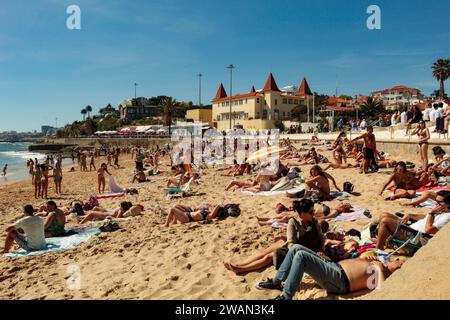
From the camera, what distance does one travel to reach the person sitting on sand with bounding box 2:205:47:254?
247 inches

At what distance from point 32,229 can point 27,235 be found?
13 centimetres

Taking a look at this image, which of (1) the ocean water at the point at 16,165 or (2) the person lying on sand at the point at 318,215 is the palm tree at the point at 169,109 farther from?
(2) the person lying on sand at the point at 318,215

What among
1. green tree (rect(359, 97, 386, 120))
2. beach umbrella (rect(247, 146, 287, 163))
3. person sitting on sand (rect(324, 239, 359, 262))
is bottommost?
person sitting on sand (rect(324, 239, 359, 262))

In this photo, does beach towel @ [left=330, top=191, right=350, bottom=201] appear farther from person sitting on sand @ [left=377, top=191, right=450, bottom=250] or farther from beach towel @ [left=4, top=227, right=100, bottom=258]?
beach towel @ [left=4, top=227, right=100, bottom=258]

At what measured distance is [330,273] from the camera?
3.54 m

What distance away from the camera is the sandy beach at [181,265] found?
2.87m

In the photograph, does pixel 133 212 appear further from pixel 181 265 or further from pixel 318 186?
pixel 318 186

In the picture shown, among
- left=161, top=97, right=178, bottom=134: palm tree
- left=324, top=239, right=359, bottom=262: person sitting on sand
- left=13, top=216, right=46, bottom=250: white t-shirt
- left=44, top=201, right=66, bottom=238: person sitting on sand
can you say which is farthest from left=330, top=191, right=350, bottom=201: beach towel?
left=161, top=97, right=178, bottom=134: palm tree

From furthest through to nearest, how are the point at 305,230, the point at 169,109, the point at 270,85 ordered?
the point at 169,109 → the point at 270,85 → the point at 305,230

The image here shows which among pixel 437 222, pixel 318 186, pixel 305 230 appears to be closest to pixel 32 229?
pixel 305 230

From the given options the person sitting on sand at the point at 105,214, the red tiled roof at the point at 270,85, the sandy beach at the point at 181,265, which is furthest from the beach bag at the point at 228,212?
the red tiled roof at the point at 270,85

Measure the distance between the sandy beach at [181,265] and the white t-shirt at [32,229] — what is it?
1.44ft
